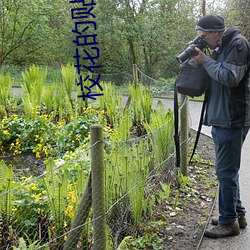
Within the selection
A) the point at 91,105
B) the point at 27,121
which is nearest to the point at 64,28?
the point at 91,105

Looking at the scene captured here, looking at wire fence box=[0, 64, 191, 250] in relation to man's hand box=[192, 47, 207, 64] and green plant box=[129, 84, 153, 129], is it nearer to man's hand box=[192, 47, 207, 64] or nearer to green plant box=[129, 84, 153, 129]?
man's hand box=[192, 47, 207, 64]

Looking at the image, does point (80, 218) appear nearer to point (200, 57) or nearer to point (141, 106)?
point (200, 57)

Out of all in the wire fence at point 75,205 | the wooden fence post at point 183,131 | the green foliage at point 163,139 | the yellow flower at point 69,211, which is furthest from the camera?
the wooden fence post at point 183,131

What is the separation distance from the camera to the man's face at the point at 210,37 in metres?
2.82

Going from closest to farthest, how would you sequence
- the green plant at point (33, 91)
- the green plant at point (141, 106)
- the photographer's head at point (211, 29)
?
the photographer's head at point (211, 29)
the green plant at point (141, 106)
the green plant at point (33, 91)

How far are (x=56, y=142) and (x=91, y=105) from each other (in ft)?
6.42

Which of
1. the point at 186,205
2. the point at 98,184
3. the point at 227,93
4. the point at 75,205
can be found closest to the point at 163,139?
the point at 186,205

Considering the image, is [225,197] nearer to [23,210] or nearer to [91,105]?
[23,210]

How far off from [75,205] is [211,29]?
1.60 metres

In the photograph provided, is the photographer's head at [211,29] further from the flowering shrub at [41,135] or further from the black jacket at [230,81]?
the flowering shrub at [41,135]

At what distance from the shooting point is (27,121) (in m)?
5.61

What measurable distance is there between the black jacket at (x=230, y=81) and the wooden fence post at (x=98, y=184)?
3.36ft

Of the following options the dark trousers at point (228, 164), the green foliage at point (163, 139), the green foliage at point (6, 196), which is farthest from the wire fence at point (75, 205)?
the dark trousers at point (228, 164)

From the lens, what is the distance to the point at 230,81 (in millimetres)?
2619
